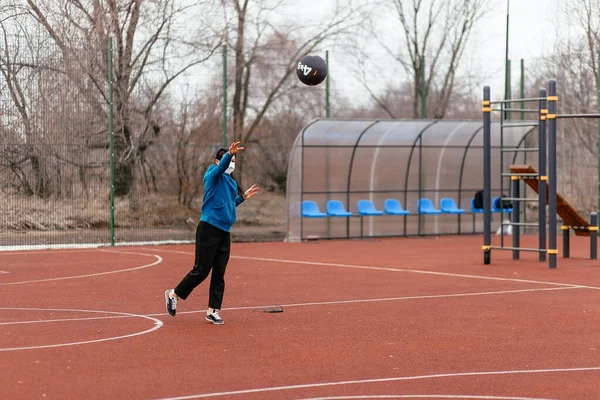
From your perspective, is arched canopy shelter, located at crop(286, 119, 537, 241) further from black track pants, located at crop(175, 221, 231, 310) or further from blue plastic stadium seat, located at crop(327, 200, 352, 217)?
black track pants, located at crop(175, 221, 231, 310)

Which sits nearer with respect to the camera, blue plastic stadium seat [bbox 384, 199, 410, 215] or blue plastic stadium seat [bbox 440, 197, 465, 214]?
blue plastic stadium seat [bbox 384, 199, 410, 215]

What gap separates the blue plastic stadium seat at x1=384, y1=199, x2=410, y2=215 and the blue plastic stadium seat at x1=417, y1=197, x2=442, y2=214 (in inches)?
19.6

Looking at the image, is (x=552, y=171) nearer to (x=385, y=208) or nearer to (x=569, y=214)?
(x=569, y=214)

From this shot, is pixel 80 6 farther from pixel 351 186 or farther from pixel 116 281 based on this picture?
pixel 116 281

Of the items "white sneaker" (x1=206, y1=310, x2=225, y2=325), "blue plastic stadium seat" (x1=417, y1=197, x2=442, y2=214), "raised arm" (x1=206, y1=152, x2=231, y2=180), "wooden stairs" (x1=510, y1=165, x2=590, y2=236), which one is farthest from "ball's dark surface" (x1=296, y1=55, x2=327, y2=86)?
"blue plastic stadium seat" (x1=417, y1=197, x2=442, y2=214)

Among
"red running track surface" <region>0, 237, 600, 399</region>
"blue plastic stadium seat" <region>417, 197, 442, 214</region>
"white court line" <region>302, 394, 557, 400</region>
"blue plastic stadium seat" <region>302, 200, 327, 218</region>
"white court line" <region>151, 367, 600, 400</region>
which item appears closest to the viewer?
"white court line" <region>302, 394, 557, 400</region>

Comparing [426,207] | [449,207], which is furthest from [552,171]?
[449,207]

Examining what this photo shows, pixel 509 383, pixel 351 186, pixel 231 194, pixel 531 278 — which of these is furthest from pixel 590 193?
pixel 509 383

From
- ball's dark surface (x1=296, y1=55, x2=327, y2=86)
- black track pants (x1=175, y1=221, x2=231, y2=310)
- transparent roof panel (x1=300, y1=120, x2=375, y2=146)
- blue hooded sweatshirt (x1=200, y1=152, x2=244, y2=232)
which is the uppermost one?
ball's dark surface (x1=296, y1=55, x2=327, y2=86)

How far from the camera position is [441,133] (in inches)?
1101

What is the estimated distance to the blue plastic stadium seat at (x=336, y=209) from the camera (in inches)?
992

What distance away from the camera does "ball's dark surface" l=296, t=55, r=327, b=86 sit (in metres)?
16.0

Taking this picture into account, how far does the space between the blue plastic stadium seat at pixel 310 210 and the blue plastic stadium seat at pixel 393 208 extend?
2.10 meters

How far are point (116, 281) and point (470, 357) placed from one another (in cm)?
725
